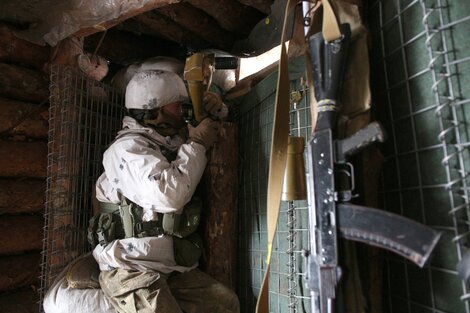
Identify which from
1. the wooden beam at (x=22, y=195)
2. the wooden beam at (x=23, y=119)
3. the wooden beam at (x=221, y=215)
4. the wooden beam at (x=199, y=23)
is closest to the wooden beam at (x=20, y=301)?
the wooden beam at (x=22, y=195)

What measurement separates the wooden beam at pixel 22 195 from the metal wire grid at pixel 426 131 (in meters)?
2.16

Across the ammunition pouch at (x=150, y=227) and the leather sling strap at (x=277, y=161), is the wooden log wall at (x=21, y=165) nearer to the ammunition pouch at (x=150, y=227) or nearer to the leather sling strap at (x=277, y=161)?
the ammunition pouch at (x=150, y=227)

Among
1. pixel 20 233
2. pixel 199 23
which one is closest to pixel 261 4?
pixel 199 23

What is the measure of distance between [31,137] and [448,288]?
2.41 metres

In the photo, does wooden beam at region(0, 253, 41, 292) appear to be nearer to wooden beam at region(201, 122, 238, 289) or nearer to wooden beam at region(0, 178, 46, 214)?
wooden beam at region(0, 178, 46, 214)

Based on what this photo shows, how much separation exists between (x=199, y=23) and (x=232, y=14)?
0.24 metres

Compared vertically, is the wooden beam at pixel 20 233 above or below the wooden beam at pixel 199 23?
below

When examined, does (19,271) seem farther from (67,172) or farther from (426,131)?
(426,131)

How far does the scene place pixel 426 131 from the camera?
0.95 m

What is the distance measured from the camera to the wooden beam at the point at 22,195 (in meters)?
2.14

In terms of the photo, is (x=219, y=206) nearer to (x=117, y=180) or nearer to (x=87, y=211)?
(x=117, y=180)

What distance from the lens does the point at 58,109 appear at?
2.12 metres

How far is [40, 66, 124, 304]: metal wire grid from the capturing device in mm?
2070

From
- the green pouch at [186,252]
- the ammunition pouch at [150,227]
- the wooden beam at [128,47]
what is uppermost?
the wooden beam at [128,47]
